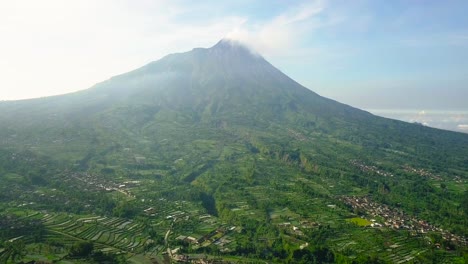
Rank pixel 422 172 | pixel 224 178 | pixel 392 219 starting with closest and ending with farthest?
pixel 392 219
pixel 224 178
pixel 422 172

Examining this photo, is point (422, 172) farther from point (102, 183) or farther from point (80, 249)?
point (80, 249)

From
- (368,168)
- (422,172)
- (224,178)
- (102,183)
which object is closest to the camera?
(102,183)

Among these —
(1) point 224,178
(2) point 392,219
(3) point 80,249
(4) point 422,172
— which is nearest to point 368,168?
(4) point 422,172

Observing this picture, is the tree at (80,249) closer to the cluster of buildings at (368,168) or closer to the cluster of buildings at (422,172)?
the cluster of buildings at (368,168)

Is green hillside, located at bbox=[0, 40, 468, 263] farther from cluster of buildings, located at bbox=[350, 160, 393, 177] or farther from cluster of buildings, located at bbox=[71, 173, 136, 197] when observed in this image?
cluster of buildings, located at bbox=[350, 160, 393, 177]

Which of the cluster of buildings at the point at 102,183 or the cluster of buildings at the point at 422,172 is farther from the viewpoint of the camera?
the cluster of buildings at the point at 422,172

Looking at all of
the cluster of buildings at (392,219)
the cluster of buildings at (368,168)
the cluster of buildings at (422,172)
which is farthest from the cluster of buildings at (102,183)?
the cluster of buildings at (422,172)

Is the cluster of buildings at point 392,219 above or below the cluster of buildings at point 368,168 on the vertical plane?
below

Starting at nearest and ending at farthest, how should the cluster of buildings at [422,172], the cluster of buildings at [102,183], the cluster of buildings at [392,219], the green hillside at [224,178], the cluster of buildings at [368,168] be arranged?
1. the green hillside at [224,178]
2. the cluster of buildings at [392,219]
3. the cluster of buildings at [102,183]
4. the cluster of buildings at [422,172]
5. the cluster of buildings at [368,168]
